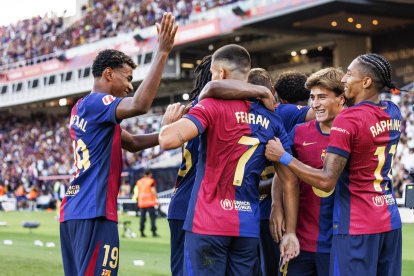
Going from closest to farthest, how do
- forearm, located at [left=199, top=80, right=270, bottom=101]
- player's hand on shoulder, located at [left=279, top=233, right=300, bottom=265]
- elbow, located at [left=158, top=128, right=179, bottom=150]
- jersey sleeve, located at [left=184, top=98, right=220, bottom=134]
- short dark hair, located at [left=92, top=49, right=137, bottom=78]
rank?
elbow, located at [left=158, top=128, right=179, bottom=150] < jersey sleeve, located at [left=184, top=98, right=220, bottom=134] < forearm, located at [left=199, top=80, right=270, bottom=101] < player's hand on shoulder, located at [left=279, top=233, right=300, bottom=265] < short dark hair, located at [left=92, top=49, right=137, bottom=78]

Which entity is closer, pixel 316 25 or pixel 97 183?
pixel 97 183

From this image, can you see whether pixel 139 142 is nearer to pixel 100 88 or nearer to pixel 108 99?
pixel 100 88

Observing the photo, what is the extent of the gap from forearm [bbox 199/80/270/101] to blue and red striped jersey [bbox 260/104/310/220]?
1010mm

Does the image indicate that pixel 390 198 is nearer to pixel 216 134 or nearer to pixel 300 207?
pixel 300 207

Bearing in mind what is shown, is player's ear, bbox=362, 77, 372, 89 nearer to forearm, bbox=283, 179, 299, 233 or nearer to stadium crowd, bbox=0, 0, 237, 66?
forearm, bbox=283, 179, 299, 233

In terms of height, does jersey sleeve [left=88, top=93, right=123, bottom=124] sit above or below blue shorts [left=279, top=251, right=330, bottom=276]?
above

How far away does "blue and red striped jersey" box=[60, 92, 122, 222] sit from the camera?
223 inches

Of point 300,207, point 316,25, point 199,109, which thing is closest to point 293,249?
point 300,207

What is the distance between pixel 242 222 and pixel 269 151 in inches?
20.5

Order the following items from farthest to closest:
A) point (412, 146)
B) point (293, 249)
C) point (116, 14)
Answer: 1. point (116, 14)
2. point (412, 146)
3. point (293, 249)

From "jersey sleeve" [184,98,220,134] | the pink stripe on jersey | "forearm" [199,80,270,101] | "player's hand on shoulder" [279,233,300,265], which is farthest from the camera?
the pink stripe on jersey

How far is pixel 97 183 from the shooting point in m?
5.73

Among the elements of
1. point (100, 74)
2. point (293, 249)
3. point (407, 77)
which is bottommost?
point (293, 249)

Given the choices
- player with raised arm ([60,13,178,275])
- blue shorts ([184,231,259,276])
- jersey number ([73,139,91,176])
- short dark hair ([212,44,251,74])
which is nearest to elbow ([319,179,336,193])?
blue shorts ([184,231,259,276])
